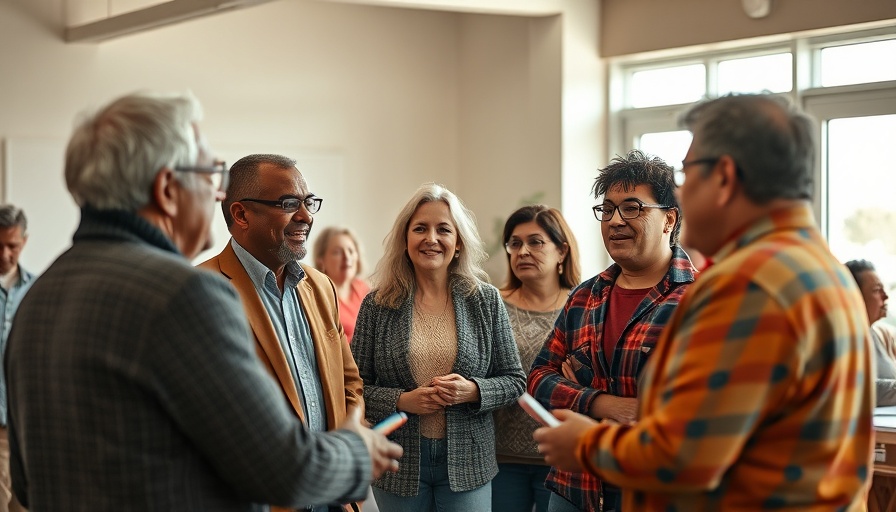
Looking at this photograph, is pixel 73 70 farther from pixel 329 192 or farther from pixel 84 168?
pixel 84 168

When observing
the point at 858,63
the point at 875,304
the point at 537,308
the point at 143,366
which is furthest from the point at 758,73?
the point at 143,366

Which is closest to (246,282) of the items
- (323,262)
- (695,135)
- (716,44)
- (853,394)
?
(695,135)

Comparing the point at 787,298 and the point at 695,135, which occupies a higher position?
the point at 695,135

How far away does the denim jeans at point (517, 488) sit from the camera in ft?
12.3

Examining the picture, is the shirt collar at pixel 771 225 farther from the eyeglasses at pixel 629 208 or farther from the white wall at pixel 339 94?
the white wall at pixel 339 94

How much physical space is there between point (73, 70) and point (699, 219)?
6.53 m

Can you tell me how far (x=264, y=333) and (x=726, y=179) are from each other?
149cm

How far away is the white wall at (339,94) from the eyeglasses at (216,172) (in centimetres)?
577

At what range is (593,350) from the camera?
302 centimetres

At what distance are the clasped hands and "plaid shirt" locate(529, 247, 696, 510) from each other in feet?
1.05

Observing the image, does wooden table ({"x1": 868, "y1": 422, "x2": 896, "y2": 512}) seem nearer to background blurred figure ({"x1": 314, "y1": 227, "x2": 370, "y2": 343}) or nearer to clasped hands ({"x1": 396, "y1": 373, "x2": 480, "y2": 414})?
clasped hands ({"x1": 396, "y1": 373, "x2": 480, "y2": 414})

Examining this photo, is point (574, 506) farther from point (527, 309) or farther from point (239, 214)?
point (239, 214)

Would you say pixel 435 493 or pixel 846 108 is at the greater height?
pixel 846 108

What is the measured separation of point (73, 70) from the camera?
24.0ft
